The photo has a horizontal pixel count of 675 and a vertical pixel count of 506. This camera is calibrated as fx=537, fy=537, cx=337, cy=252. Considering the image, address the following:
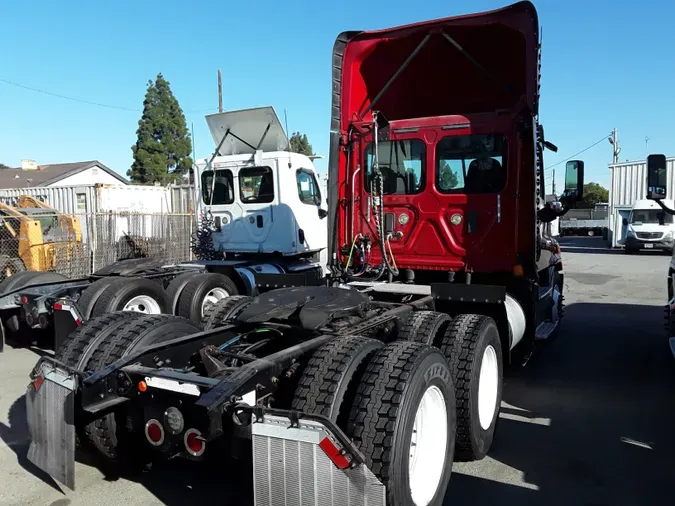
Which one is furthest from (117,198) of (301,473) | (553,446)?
(301,473)

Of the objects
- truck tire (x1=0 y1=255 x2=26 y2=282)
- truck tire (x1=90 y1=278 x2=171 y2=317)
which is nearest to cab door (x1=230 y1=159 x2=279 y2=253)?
truck tire (x1=90 y1=278 x2=171 y2=317)

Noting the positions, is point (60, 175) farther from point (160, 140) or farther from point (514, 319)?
point (514, 319)

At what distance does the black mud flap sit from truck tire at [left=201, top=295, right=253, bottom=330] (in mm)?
1591

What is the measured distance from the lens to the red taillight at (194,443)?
2.83 m

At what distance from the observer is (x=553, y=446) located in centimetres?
453

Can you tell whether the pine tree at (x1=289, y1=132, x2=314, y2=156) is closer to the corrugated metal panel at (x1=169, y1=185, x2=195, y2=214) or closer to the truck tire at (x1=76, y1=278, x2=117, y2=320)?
the corrugated metal panel at (x1=169, y1=185, x2=195, y2=214)

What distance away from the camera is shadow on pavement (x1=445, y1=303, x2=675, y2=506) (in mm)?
3768

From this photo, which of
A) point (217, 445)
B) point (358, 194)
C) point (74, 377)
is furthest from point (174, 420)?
point (358, 194)

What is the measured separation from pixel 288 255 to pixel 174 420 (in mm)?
6273

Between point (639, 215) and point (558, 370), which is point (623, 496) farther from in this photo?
point (639, 215)

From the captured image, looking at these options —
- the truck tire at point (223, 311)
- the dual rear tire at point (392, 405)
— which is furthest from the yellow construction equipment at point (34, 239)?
the dual rear tire at point (392, 405)

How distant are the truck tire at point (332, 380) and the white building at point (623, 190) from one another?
29911 millimetres

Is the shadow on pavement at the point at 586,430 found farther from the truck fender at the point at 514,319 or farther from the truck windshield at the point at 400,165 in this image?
the truck windshield at the point at 400,165

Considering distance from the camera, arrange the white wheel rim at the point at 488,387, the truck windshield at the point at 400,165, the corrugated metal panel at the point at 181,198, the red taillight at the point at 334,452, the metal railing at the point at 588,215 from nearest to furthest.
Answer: the red taillight at the point at 334,452 → the white wheel rim at the point at 488,387 → the truck windshield at the point at 400,165 → the corrugated metal panel at the point at 181,198 → the metal railing at the point at 588,215
